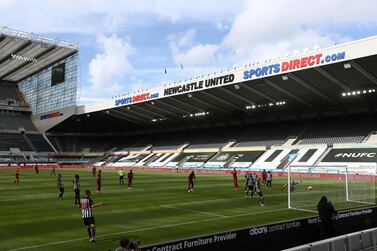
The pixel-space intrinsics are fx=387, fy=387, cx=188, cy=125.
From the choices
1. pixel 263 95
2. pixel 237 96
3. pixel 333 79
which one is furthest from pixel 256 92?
pixel 333 79

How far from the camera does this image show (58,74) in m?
94.4

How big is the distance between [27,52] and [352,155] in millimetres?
67802

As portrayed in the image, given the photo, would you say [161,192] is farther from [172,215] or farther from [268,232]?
[268,232]

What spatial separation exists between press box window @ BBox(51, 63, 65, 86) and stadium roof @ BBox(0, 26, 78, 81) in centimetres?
173

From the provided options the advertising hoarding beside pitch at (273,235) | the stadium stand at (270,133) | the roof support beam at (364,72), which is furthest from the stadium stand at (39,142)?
the advertising hoarding beside pitch at (273,235)

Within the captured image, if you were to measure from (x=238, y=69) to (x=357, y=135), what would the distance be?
864 inches

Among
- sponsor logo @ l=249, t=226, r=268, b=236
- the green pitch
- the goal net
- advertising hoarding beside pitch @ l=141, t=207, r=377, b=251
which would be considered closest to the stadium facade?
the goal net

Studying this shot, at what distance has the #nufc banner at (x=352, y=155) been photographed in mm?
52656

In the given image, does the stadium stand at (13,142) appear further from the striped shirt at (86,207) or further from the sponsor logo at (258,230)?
the sponsor logo at (258,230)

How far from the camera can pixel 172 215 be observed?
20.8 m

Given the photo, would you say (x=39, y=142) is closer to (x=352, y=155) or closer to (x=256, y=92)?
(x=256, y=92)

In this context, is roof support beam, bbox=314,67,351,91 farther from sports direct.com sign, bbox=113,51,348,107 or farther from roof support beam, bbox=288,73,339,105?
roof support beam, bbox=288,73,339,105

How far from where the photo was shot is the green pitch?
50.5 feet

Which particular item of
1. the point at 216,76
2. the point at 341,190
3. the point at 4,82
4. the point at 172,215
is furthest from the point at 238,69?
the point at 4,82
